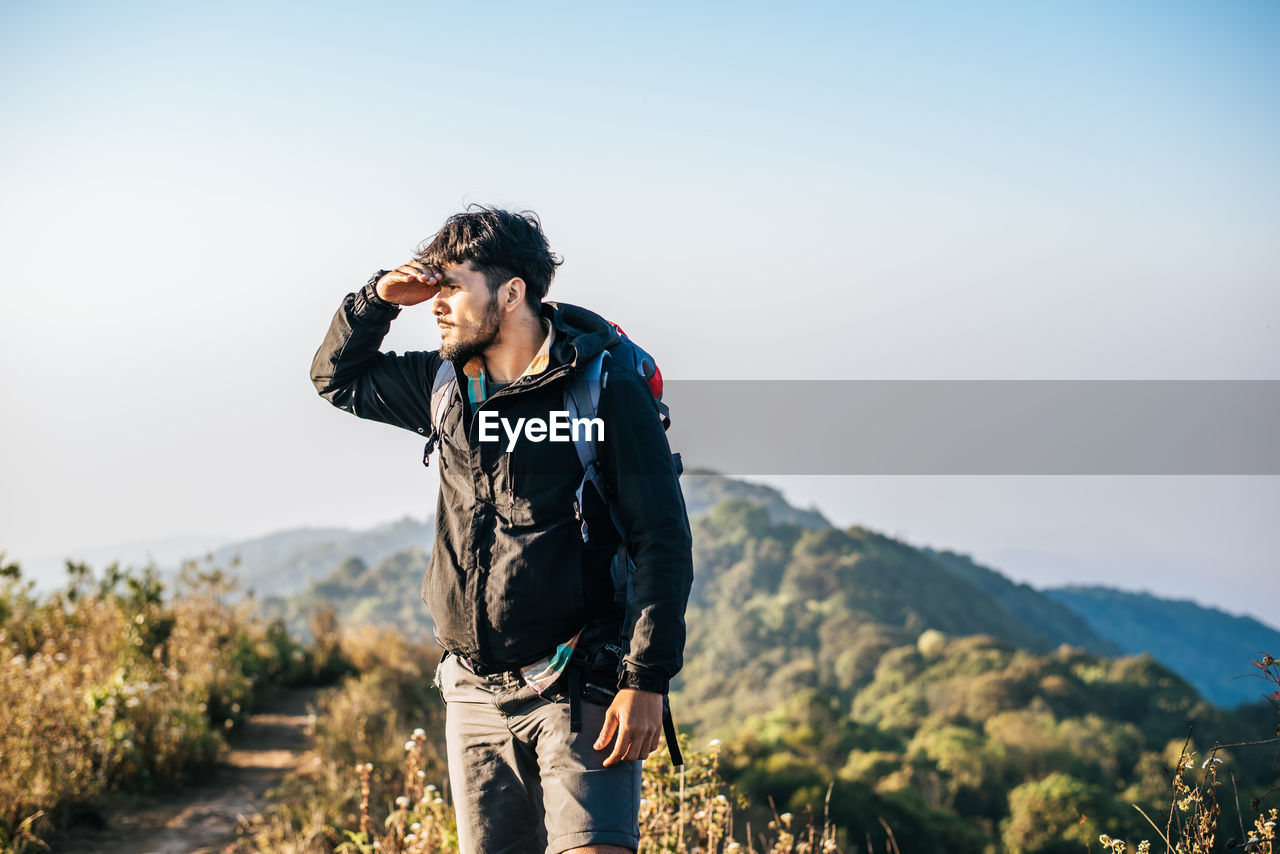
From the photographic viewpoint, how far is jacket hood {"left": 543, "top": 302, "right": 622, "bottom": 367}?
2438mm

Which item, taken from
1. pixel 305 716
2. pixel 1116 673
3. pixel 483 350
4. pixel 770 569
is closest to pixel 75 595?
pixel 305 716

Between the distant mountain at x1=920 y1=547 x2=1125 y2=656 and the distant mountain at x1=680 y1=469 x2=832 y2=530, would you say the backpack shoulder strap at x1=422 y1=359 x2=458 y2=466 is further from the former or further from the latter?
the distant mountain at x1=920 y1=547 x2=1125 y2=656

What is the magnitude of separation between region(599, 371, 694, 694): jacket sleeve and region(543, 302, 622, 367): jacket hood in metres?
0.09

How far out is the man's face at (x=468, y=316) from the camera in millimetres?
2557

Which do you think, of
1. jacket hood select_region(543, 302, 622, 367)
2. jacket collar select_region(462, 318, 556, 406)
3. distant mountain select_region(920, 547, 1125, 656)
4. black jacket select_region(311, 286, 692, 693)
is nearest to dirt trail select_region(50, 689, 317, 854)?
black jacket select_region(311, 286, 692, 693)

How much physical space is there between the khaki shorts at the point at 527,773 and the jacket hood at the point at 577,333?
2.50 ft

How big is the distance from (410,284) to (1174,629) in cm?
5671

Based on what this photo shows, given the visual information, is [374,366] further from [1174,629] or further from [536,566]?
[1174,629]

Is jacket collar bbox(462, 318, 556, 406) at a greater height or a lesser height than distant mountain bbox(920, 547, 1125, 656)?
greater

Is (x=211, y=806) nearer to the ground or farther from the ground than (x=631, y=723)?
nearer to the ground

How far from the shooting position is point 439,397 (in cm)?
271

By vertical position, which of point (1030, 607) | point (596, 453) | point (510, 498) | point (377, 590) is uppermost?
point (596, 453)

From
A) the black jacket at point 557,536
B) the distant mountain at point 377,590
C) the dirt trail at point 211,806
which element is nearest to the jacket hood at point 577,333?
the black jacket at point 557,536

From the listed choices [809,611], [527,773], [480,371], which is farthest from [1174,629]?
[480,371]
